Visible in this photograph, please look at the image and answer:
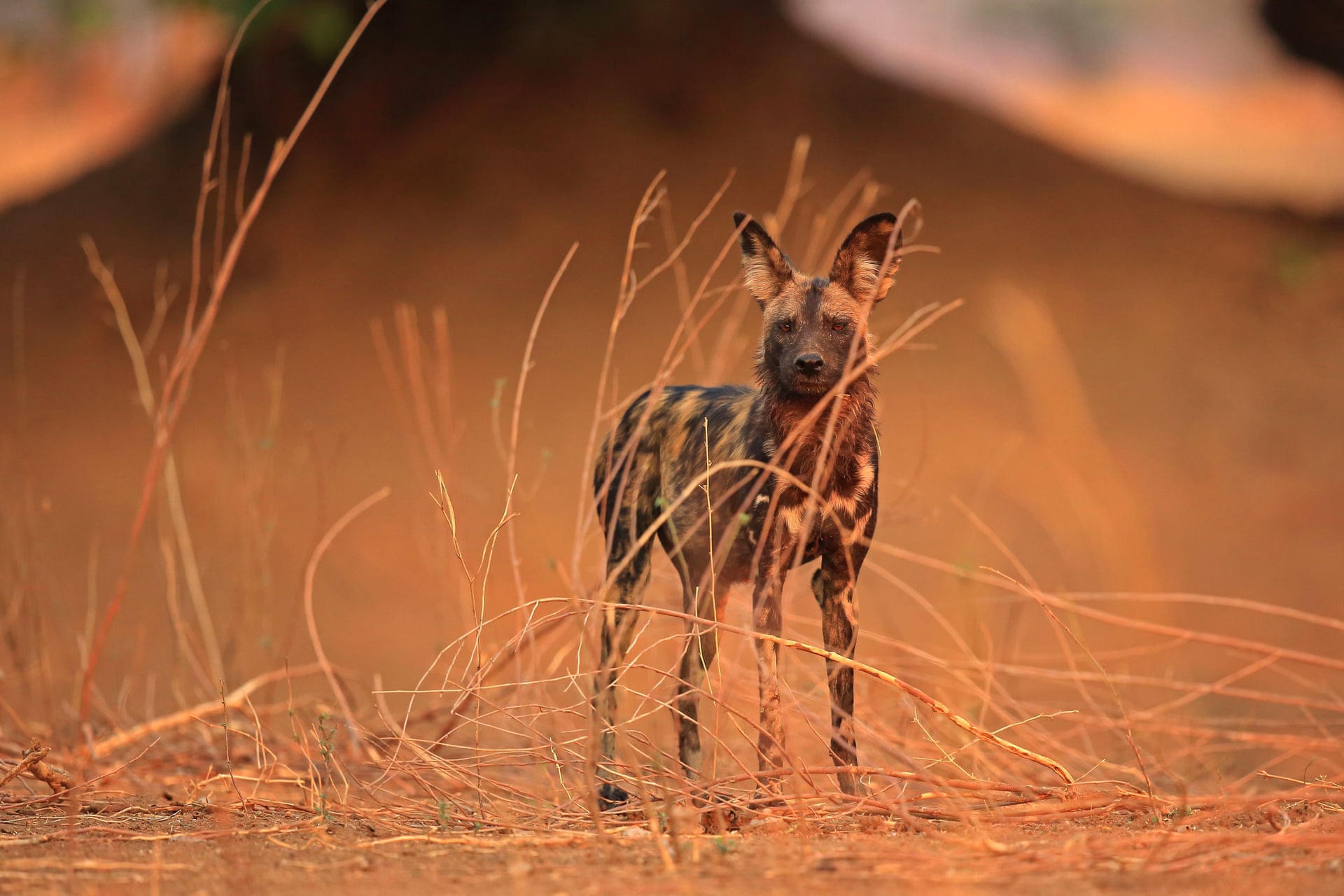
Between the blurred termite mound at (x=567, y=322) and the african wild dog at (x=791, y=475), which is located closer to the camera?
the african wild dog at (x=791, y=475)

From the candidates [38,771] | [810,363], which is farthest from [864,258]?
[38,771]

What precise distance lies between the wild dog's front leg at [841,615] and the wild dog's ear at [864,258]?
805 mm

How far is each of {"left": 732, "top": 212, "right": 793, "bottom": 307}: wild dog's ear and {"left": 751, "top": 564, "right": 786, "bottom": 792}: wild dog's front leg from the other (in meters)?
0.88

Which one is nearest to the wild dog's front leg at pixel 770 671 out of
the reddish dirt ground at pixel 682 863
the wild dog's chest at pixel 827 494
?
the wild dog's chest at pixel 827 494

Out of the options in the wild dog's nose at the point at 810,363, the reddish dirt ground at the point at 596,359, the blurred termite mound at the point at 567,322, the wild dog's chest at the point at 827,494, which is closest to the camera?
the wild dog's nose at the point at 810,363

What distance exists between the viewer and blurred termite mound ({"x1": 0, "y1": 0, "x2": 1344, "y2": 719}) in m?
10.6

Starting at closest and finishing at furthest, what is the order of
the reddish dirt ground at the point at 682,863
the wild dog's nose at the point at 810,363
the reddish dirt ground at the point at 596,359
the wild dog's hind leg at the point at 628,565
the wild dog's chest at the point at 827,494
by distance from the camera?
1. the reddish dirt ground at the point at 682,863
2. the wild dog's nose at the point at 810,363
3. the wild dog's chest at the point at 827,494
4. the wild dog's hind leg at the point at 628,565
5. the reddish dirt ground at the point at 596,359

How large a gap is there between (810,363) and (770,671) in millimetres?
904

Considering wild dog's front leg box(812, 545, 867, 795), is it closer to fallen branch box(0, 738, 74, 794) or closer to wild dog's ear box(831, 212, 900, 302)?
wild dog's ear box(831, 212, 900, 302)

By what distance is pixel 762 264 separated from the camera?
4.08 m

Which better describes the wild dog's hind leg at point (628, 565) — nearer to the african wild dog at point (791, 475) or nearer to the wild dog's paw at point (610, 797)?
the wild dog's paw at point (610, 797)

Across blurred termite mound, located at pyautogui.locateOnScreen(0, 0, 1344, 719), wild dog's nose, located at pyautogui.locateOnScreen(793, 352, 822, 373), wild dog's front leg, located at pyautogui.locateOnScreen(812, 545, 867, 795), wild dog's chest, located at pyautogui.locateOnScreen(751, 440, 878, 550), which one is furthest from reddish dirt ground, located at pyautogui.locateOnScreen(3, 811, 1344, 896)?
blurred termite mound, located at pyautogui.locateOnScreen(0, 0, 1344, 719)

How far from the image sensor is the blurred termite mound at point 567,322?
1057 cm

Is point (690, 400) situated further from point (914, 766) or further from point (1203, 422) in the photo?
point (1203, 422)
